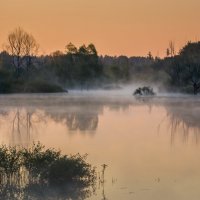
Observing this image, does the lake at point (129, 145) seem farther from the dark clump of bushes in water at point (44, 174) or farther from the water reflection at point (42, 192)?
the dark clump of bushes in water at point (44, 174)

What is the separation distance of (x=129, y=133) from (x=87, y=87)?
61504 millimetres

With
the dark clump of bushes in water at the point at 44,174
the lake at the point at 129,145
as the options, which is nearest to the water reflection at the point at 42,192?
the dark clump of bushes in water at the point at 44,174

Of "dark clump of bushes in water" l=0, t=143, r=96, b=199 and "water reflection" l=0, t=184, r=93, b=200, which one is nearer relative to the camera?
"water reflection" l=0, t=184, r=93, b=200

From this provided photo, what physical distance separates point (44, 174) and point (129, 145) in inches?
228

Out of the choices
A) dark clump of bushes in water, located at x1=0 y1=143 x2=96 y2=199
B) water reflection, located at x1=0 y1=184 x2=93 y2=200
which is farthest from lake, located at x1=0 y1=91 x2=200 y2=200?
dark clump of bushes in water, located at x1=0 y1=143 x2=96 y2=199

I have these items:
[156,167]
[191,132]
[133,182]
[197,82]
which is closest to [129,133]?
[191,132]

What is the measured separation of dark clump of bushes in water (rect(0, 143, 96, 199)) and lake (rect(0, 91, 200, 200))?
1.28ft

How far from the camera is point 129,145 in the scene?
1533cm

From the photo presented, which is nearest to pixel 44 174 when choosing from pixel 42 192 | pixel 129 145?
pixel 42 192

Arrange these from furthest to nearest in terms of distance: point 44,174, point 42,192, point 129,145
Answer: point 129,145 → point 44,174 → point 42,192

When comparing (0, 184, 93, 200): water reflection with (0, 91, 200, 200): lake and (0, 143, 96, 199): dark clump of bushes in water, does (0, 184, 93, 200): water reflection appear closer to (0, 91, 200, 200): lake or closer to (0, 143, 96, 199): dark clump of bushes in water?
(0, 143, 96, 199): dark clump of bushes in water

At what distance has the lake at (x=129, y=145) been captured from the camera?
9.51m

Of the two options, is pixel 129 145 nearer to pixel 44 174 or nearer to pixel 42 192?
pixel 44 174

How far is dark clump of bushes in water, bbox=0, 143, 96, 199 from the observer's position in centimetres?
940
